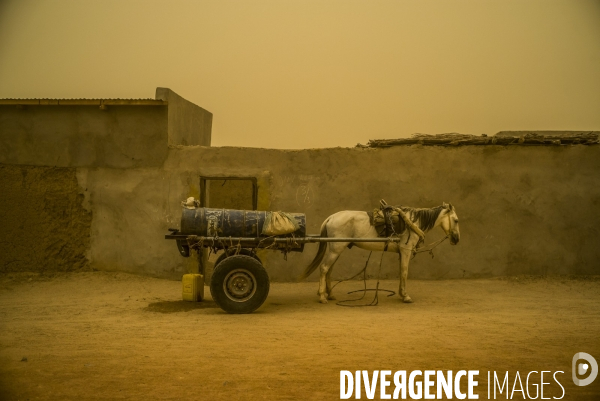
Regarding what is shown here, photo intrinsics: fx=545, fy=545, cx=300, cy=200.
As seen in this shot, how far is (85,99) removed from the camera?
10773mm

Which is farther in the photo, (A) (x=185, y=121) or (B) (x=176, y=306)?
(A) (x=185, y=121)

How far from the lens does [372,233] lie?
28.9 feet

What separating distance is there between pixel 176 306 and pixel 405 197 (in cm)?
524

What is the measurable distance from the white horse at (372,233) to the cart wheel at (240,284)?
117 centimetres

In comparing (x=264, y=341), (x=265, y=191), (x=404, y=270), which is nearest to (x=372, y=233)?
(x=404, y=270)

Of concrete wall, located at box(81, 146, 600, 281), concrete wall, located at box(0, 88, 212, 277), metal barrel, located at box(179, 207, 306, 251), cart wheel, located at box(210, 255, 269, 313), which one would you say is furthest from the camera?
concrete wall, located at box(81, 146, 600, 281)

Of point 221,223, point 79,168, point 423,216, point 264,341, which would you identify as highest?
point 79,168

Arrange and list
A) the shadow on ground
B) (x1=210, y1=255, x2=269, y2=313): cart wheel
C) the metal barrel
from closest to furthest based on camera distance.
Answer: (x1=210, y1=255, x2=269, y2=313): cart wheel < the metal barrel < the shadow on ground

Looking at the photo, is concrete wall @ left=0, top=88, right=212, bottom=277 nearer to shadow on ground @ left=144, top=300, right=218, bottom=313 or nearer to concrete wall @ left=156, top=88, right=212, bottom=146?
concrete wall @ left=156, top=88, right=212, bottom=146

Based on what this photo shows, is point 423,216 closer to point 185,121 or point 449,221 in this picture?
point 449,221

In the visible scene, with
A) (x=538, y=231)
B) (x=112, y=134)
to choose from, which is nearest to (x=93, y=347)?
(x=112, y=134)

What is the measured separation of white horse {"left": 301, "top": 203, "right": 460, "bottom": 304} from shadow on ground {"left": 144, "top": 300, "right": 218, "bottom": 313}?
64.6 inches

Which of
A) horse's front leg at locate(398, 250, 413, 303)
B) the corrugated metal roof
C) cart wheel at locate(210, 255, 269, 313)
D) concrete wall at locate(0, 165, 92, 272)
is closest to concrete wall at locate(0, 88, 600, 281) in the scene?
concrete wall at locate(0, 165, 92, 272)

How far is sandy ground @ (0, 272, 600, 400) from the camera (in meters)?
4.69
